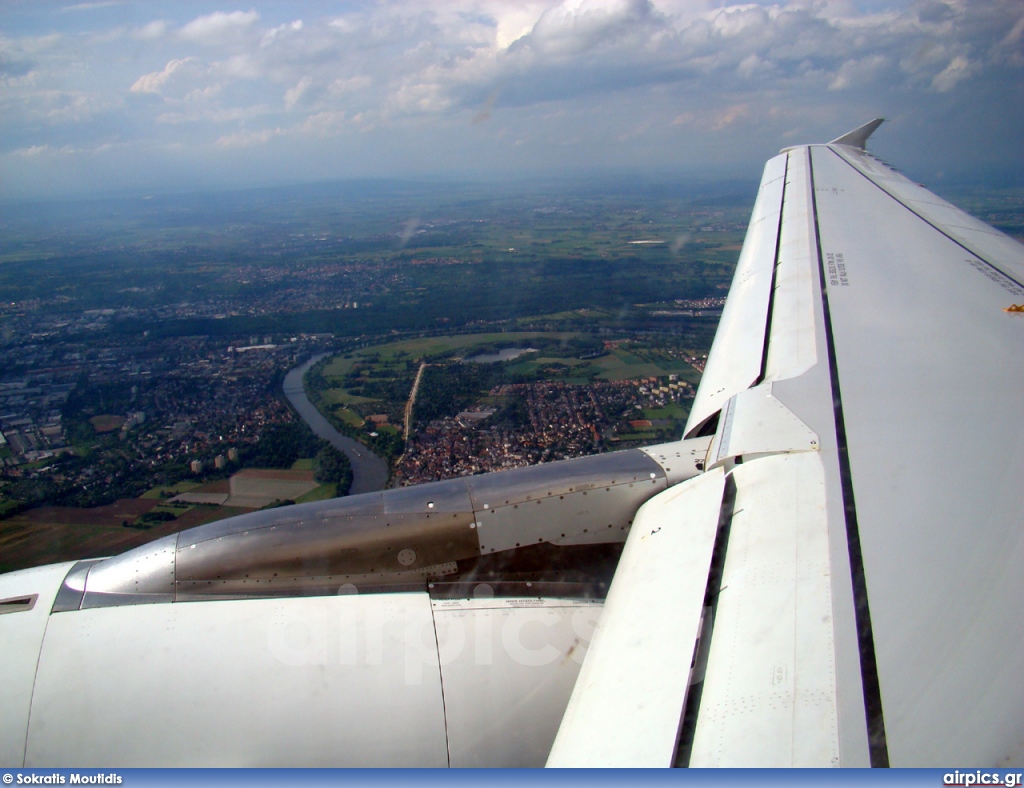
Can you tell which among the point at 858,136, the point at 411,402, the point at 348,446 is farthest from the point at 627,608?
the point at 858,136

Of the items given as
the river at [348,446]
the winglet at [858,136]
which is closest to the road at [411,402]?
the river at [348,446]

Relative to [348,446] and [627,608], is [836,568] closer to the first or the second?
[627,608]

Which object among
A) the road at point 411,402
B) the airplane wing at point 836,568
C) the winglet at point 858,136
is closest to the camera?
the airplane wing at point 836,568

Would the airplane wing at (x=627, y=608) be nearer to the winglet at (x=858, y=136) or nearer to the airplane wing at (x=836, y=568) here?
the airplane wing at (x=836, y=568)

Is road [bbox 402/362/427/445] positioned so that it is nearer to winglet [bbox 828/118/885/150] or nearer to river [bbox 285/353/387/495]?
river [bbox 285/353/387/495]

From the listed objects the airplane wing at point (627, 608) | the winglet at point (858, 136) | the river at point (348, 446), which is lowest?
the river at point (348, 446)

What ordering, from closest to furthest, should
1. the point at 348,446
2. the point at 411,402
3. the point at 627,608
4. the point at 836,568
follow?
the point at 836,568 < the point at 627,608 < the point at 348,446 < the point at 411,402

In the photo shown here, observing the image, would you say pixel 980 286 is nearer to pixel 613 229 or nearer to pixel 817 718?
pixel 817 718
